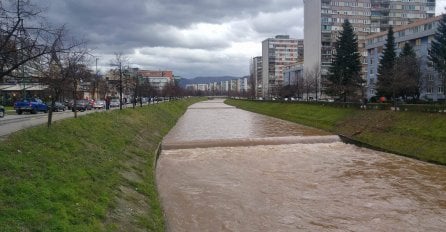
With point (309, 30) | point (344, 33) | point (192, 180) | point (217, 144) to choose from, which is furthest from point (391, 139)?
point (309, 30)

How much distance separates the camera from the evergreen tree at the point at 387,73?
67.2 metres

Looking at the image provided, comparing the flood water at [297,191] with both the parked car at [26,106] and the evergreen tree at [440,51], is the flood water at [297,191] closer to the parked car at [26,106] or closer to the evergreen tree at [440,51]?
the parked car at [26,106]

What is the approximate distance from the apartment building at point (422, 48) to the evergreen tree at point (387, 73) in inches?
195

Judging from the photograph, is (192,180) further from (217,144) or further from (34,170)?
(217,144)

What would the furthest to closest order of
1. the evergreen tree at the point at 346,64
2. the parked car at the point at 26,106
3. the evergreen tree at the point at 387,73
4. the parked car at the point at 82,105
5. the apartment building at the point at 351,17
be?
1. the apartment building at the point at 351,17
2. the evergreen tree at the point at 346,64
3. the evergreen tree at the point at 387,73
4. the parked car at the point at 82,105
5. the parked car at the point at 26,106

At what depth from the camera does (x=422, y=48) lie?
8562 centimetres

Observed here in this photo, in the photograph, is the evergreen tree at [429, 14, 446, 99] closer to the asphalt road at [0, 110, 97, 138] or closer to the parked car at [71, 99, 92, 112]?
the parked car at [71, 99, 92, 112]

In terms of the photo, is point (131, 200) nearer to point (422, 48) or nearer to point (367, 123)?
point (367, 123)

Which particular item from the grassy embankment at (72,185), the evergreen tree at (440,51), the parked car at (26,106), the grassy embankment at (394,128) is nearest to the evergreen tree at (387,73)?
the evergreen tree at (440,51)

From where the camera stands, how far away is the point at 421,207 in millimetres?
17000

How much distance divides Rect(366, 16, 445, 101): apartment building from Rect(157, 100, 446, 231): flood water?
153 feet

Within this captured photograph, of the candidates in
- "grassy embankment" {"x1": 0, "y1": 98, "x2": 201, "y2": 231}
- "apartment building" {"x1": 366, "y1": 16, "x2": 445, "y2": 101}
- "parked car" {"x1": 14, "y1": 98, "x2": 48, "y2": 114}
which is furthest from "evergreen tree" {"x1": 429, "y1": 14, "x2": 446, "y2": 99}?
"grassy embankment" {"x1": 0, "y1": 98, "x2": 201, "y2": 231}

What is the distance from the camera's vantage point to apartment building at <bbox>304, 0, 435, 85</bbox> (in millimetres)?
128500

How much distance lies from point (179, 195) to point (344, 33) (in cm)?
6711
